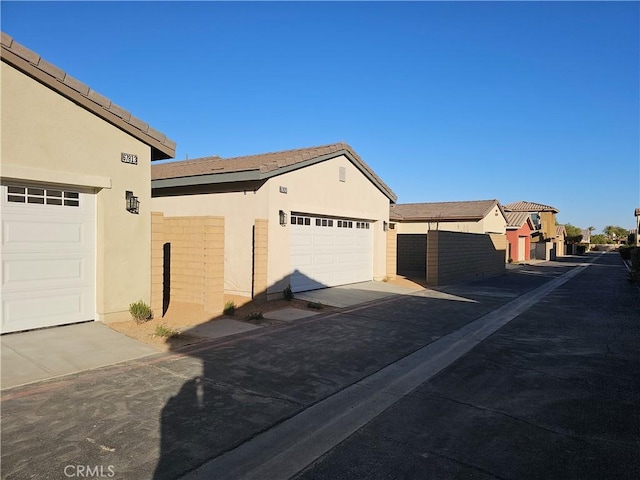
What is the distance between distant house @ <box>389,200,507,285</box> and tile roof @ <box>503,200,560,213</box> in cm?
2430

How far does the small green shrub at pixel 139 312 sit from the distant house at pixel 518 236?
38.5 m

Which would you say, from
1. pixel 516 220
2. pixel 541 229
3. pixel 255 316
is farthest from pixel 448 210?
pixel 541 229

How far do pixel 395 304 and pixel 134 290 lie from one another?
287 inches

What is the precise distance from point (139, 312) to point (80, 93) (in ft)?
14.1

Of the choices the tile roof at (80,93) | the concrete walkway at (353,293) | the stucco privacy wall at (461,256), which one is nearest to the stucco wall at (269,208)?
the concrete walkway at (353,293)

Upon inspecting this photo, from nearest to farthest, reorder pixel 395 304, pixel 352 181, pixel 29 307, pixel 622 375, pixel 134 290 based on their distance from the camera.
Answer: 1. pixel 622 375
2. pixel 29 307
3. pixel 134 290
4. pixel 395 304
5. pixel 352 181

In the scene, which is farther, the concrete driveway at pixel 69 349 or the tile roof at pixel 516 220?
the tile roof at pixel 516 220

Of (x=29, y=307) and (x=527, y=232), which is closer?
(x=29, y=307)

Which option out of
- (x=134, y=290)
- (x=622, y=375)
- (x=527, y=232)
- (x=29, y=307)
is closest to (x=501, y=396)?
(x=622, y=375)

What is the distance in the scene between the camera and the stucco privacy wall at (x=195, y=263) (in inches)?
409

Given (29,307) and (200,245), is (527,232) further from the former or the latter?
(29,307)

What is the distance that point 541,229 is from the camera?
56.4 metres

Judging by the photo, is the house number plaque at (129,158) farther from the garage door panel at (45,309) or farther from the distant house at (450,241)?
the distant house at (450,241)

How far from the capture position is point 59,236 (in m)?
8.11
